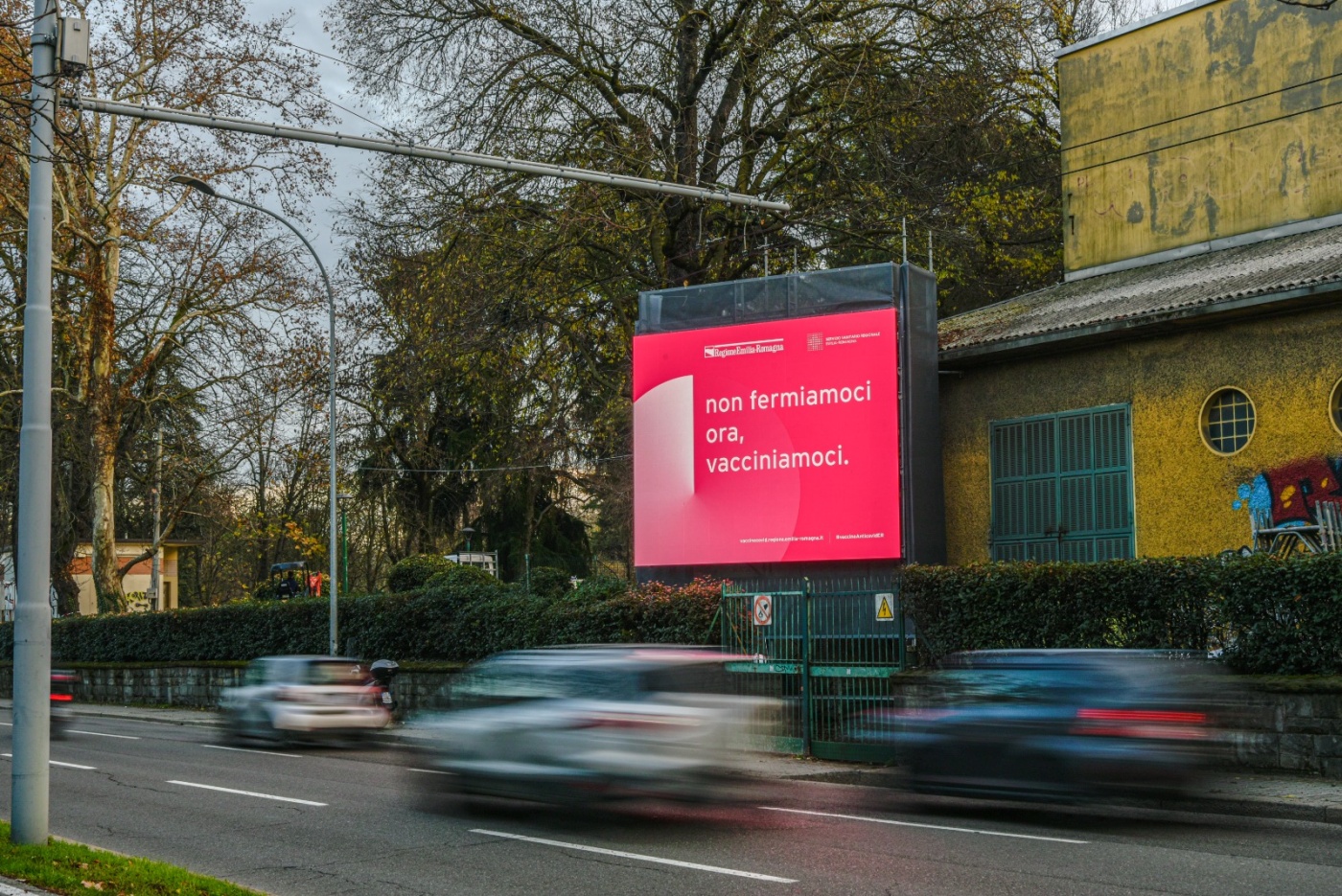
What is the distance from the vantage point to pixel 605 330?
1133 inches

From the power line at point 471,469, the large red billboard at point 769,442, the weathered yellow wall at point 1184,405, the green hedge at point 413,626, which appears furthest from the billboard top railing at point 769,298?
the power line at point 471,469

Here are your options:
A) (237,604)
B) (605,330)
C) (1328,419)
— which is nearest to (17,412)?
(237,604)

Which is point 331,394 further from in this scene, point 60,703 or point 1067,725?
point 1067,725

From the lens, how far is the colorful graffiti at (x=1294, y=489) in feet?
58.1

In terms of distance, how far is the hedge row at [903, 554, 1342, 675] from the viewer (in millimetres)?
14234

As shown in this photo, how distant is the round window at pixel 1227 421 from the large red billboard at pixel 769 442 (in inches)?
171

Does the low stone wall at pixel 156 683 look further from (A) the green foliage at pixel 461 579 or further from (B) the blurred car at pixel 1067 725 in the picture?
(B) the blurred car at pixel 1067 725

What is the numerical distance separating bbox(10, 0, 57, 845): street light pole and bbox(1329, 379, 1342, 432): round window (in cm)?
1508

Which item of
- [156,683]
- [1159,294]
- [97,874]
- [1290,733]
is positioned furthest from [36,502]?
[156,683]

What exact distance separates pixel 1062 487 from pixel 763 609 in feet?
17.4

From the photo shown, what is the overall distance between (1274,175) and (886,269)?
6790 millimetres

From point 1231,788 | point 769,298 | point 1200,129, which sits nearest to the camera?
point 1231,788

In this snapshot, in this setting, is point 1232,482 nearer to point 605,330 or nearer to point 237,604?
point 605,330

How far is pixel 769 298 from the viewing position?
22.8m
